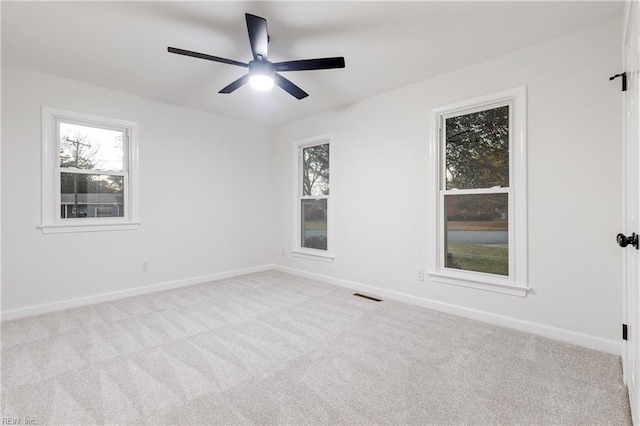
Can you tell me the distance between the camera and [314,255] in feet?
15.1

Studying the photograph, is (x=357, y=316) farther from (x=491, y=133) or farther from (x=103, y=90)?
(x=103, y=90)

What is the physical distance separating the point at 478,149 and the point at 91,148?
4.38 metres

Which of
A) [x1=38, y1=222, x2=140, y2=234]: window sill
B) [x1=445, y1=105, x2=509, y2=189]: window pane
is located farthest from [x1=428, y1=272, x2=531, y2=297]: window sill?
[x1=38, y1=222, x2=140, y2=234]: window sill

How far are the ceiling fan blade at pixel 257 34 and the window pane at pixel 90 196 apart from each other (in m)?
2.62

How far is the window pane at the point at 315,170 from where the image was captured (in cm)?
460

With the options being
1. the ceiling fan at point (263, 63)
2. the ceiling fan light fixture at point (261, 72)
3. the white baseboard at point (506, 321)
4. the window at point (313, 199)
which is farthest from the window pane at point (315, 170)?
the ceiling fan light fixture at point (261, 72)

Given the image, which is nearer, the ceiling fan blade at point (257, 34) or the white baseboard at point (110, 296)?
the ceiling fan blade at point (257, 34)

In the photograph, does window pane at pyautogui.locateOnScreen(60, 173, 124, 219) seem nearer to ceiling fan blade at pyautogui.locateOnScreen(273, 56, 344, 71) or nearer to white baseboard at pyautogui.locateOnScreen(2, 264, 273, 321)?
white baseboard at pyautogui.locateOnScreen(2, 264, 273, 321)

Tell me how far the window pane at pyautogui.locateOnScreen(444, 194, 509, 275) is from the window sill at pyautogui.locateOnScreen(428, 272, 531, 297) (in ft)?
0.49

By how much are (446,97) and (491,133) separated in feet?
1.97

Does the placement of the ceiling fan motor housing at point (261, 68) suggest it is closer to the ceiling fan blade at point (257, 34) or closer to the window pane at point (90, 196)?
the ceiling fan blade at point (257, 34)

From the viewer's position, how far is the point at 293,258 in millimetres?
4973

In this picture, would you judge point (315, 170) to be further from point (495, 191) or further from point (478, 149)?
point (495, 191)

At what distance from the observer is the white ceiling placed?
85.0 inches
